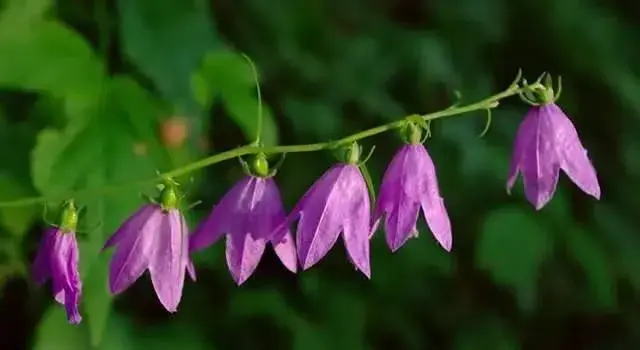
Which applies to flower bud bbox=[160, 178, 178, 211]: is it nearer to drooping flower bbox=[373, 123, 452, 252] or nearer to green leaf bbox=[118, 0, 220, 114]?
drooping flower bbox=[373, 123, 452, 252]

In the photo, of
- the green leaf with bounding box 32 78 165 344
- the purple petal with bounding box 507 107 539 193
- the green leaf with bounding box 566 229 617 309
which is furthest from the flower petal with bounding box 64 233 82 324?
the green leaf with bounding box 566 229 617 309

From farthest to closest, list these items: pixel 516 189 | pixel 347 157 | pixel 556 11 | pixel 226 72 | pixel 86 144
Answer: pixel 556 11, pixel 516 189, pixel 226 72, pixel 86 144, pixel 347 157

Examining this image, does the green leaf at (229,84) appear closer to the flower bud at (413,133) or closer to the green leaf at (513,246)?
the green leaf at (513,246)

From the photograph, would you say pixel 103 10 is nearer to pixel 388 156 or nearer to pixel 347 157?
pixel 388 156

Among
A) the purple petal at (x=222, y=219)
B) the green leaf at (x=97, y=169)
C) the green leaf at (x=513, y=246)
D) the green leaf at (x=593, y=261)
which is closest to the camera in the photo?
the purple petal at (x=222, y=219)

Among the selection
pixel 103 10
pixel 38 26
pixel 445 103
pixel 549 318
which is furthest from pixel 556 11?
pixel 38 26

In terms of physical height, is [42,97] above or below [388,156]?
above

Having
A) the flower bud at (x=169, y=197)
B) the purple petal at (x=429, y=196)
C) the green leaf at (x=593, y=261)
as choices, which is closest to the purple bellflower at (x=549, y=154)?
the purple petal at (x=429, y=196)

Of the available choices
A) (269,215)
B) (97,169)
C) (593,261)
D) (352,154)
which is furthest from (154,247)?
(593,261)
